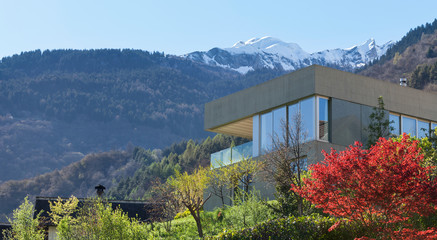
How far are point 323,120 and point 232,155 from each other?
5651 millimetres

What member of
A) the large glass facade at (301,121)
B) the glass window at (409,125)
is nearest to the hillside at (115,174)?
the glass window at (409,125)

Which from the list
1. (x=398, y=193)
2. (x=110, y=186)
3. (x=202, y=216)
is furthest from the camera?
(x=110, y=186)

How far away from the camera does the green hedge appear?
47.5 ft

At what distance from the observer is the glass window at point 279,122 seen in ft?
85.9

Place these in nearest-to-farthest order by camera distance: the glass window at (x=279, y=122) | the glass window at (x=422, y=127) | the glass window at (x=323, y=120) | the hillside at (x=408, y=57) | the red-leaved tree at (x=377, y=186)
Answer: the red-leaved tree at (x=377, y=186) < the glass window at (x=323, y=120) < the glass window at (x=279, y=122) < the glass window at (x=422, y=127) < the hillside at (x=408, y=57)

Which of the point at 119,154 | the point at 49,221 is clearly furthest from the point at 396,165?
the point at 119,154

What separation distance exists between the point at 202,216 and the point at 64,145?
17032 centimetres

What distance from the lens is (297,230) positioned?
48.0ft

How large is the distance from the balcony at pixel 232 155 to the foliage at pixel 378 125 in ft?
17.8

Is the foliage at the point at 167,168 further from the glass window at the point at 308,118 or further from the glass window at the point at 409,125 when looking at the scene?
the glass window at the point at 308,118

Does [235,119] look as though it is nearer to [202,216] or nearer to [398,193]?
[202,216]

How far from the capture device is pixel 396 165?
12.8 meters

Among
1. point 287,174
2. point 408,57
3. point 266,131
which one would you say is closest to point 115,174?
point 408,57

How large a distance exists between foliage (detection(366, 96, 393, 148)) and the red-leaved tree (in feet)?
40.2
